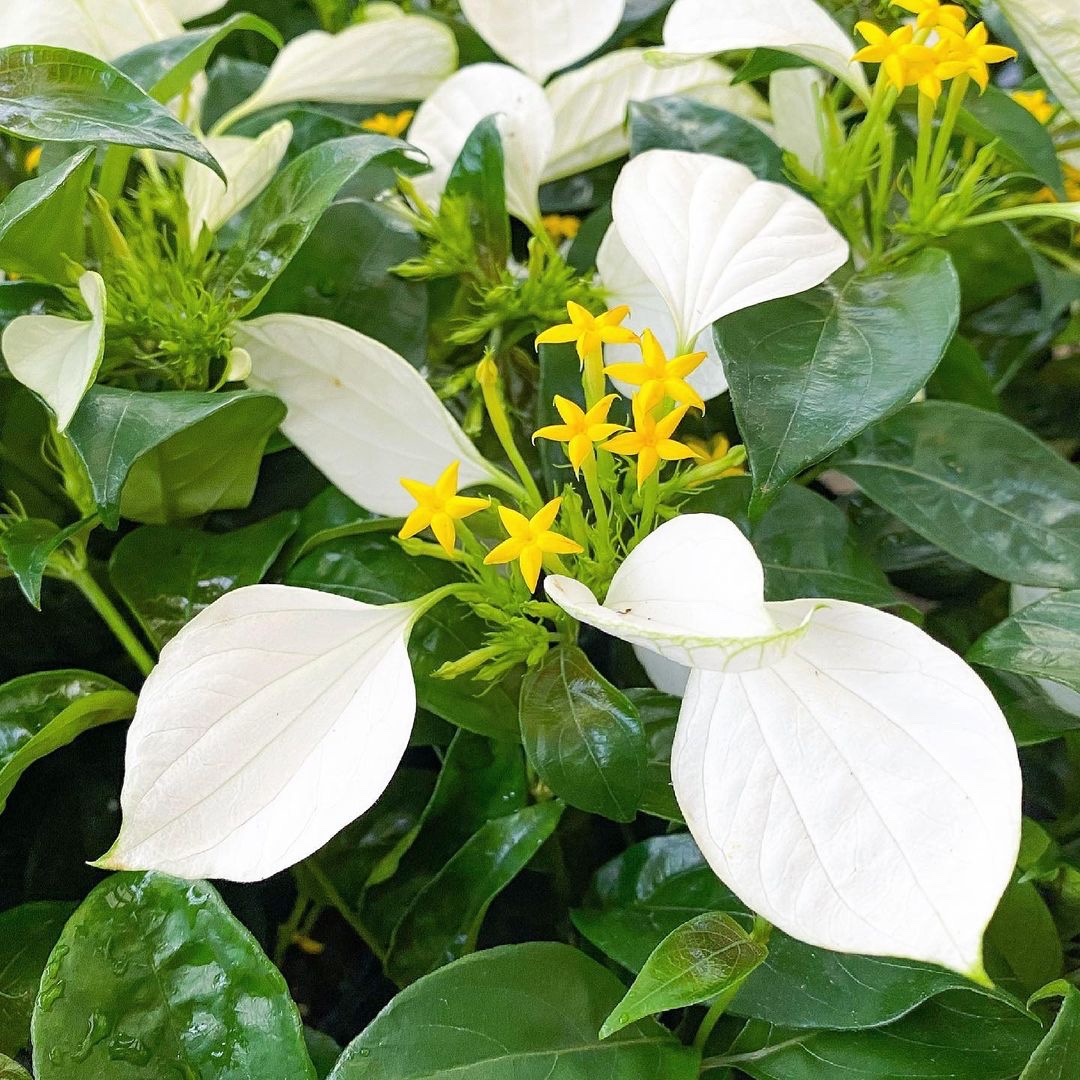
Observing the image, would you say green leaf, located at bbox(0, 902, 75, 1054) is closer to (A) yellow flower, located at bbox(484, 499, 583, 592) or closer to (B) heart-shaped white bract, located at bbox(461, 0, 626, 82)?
(A) yellow flower, located at bbox(484, 499, 583, 592)

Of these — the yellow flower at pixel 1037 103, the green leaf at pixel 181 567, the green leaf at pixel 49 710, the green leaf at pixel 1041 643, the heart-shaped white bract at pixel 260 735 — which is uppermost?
the yellow flower at pixel 1037 103

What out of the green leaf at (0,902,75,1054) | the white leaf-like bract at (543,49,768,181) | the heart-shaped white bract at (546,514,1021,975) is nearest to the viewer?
the heart-shaped white bract at (546,514,1021,975)

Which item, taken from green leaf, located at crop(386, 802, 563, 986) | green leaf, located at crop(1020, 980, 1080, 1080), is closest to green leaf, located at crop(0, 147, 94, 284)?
green leaf, located at crop(386, 802, 563, 986)

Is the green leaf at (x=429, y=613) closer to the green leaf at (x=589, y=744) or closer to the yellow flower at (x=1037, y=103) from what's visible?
the green leaf at (x=589, y=744)

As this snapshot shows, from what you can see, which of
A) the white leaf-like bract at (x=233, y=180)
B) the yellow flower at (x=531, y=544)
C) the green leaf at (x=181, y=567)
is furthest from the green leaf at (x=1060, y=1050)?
the white leaf-like bract at (x=233, y=180)

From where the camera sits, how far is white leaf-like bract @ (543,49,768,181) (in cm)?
45

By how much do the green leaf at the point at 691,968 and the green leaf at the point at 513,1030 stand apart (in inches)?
1.1

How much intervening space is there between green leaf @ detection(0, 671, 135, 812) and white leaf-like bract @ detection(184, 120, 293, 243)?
18 cm

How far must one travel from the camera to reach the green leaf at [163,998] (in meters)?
0.28

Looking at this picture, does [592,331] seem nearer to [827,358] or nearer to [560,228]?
[827,358]

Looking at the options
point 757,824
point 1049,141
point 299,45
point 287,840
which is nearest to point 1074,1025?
point 757,824

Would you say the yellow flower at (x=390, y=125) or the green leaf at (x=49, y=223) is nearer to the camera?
the green leaf at (x=49, y=223)

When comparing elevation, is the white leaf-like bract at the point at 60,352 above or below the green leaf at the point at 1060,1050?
above

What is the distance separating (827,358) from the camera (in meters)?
0.31
